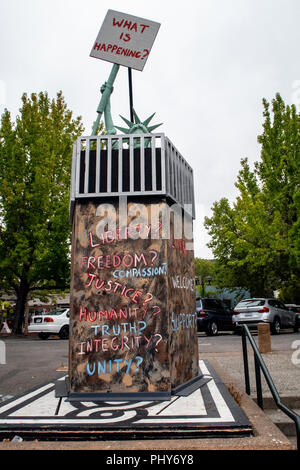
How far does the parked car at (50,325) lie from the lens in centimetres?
1827

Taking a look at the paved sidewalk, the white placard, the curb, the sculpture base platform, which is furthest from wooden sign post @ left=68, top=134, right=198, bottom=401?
the white placard

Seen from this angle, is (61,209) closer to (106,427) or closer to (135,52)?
(135,52)

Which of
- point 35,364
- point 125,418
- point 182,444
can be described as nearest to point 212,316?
point 35,364

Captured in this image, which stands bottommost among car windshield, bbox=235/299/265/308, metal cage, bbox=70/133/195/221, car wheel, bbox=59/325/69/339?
car wheel, bbox=59/325/69/339

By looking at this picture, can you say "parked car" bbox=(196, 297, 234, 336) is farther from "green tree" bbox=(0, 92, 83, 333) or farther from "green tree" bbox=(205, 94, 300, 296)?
"green tree" bbox=(0, 92, 83, 333)

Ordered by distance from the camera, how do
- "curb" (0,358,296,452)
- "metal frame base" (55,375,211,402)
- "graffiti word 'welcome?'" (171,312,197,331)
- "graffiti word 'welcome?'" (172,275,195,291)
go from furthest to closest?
"graffiti word 'welcome?'" (172,275,195,291) → "graffiti word 'welcome?'" (171,312,197,331) → "metal frame base" (55,375,211,402) → "curb" (0,358,296,452)

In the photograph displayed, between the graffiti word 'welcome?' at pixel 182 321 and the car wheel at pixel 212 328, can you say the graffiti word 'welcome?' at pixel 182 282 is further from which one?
the car wheel at pixel 212 328

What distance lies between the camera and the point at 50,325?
18.3 meters

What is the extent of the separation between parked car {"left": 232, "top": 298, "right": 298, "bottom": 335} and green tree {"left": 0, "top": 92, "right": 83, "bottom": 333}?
991cm

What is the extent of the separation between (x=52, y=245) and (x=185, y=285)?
16352 mm

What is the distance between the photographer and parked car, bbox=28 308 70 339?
18.3 metres

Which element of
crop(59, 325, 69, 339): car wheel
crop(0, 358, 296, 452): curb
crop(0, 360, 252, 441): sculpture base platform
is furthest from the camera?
crop(59, 325, 69, 339): car wheel

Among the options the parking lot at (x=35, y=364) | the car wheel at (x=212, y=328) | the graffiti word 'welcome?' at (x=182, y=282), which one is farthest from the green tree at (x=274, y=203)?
the graffiti word 'welcome?' at (x=182, y=282)

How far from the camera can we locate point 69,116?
76.1 feet
